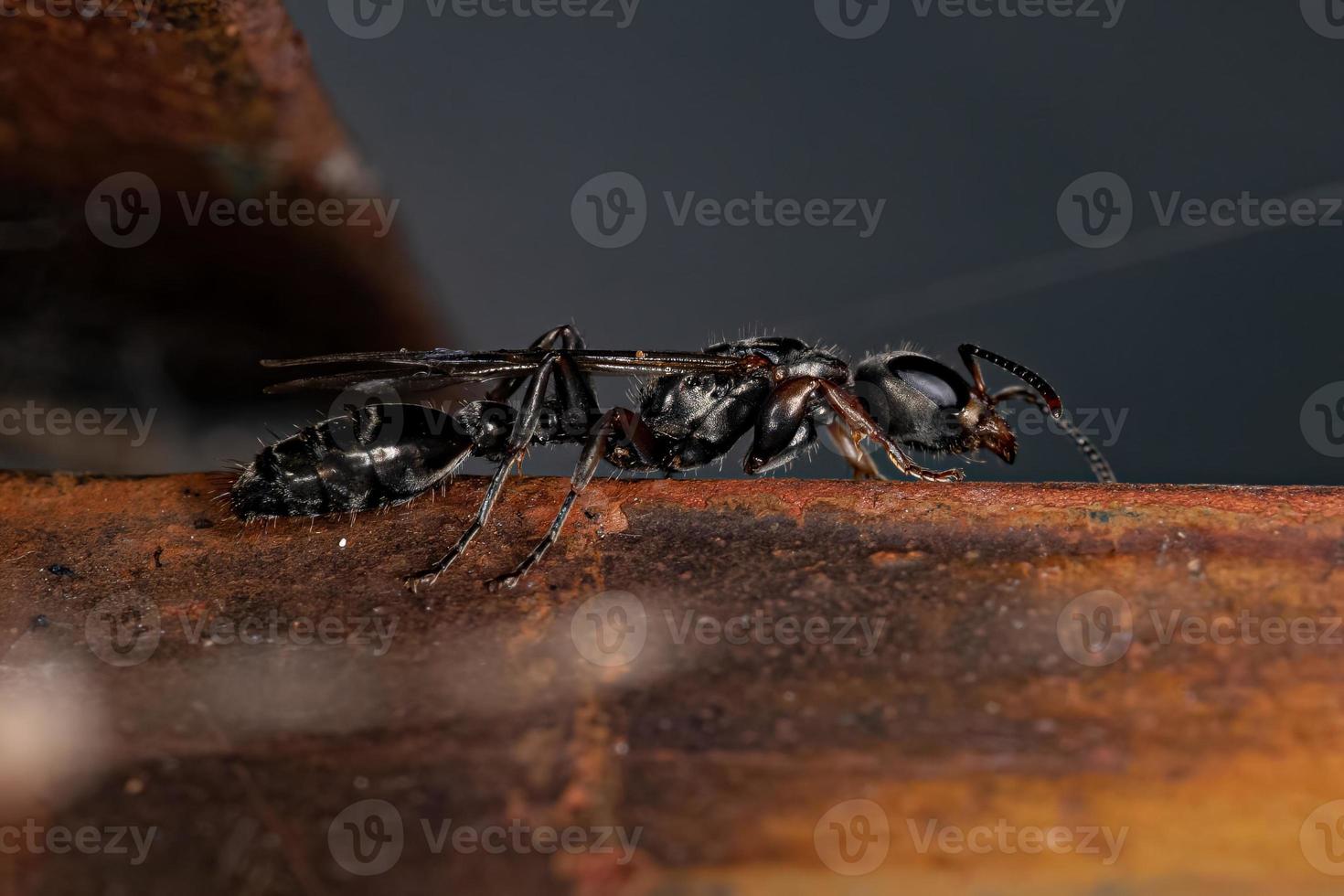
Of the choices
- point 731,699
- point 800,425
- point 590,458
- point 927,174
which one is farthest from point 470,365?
point 927,174

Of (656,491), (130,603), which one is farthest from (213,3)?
(656,491)

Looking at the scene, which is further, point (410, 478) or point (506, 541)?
point (410, 478)

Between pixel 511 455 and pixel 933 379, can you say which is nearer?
pixel 511 455

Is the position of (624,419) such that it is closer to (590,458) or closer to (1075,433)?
(590,458)

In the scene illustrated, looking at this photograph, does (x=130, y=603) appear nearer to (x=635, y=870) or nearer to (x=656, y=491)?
(x=656, y=491)

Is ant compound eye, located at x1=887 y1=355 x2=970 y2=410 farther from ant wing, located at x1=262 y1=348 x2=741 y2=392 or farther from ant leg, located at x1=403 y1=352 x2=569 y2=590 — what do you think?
ant leg, located at x1=403 y1=352 x2=569 y2=590

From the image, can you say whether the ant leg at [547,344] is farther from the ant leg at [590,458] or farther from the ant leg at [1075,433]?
the ant leg at [1075,433]

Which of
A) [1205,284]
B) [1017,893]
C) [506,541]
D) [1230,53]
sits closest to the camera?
[1017,893]
